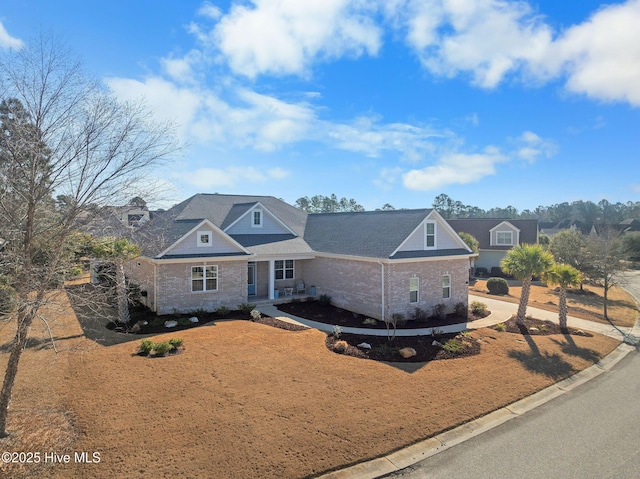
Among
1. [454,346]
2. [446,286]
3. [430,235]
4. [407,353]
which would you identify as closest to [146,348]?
[407,353]

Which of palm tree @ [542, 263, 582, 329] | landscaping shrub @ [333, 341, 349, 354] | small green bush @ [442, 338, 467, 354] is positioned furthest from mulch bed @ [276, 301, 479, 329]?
palm tree @ [542, 263, 582, 329]

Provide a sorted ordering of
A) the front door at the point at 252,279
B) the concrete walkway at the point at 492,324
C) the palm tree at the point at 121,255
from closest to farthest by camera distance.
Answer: the palm tree at the point at 121,255
the concrete walkway at the point at 492,324
the front door at the point at 252,279

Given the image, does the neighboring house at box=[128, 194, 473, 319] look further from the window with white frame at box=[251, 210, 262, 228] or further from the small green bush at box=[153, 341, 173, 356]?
the small green bush at box=[153, 341, 173, 356]

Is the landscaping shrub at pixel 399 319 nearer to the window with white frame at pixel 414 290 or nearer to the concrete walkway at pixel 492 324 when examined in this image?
the concrete walkway at pixel 492 324

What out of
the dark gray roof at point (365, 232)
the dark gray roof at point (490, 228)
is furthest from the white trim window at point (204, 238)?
the dark gray roof at point (490, 228)

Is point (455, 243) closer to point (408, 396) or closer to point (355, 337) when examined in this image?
point (355, 337)
